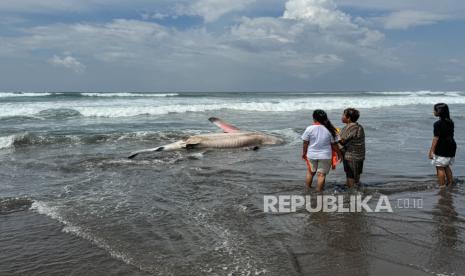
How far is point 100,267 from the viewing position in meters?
4.43

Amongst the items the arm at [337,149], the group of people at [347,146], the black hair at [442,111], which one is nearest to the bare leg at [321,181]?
the group of people at [347,146]

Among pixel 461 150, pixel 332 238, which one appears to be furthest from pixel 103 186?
pixel 461 150

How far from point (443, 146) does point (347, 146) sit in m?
1.76

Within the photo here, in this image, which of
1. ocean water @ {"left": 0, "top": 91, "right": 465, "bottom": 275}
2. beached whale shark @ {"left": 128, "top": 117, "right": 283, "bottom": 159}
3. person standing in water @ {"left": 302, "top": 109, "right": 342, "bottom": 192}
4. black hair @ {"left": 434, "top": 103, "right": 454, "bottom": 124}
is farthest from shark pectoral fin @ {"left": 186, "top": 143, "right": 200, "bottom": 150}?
black hair @ {"left": 434, "top": 103, "right": 454, "bottom": 124}

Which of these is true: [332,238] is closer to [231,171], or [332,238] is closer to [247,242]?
[247,242]

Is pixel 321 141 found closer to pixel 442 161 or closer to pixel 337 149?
pixel 337 149

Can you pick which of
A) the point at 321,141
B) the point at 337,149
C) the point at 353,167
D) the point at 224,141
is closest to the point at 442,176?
the point at 353,167

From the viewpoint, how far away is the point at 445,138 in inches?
303

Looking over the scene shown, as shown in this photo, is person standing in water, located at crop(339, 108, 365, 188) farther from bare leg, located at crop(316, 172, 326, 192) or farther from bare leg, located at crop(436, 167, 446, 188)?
bare leg, located at crop(436, 167, 446, 188)

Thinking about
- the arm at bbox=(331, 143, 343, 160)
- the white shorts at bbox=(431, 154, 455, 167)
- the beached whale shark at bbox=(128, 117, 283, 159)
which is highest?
the arm at bbox=(331, 143, 343, 160)

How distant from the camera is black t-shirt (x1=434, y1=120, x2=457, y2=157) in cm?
763

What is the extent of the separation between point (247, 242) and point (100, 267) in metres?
1.65

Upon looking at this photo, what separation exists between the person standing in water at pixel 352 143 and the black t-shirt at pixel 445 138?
4.64ft

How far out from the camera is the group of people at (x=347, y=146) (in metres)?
7.21
